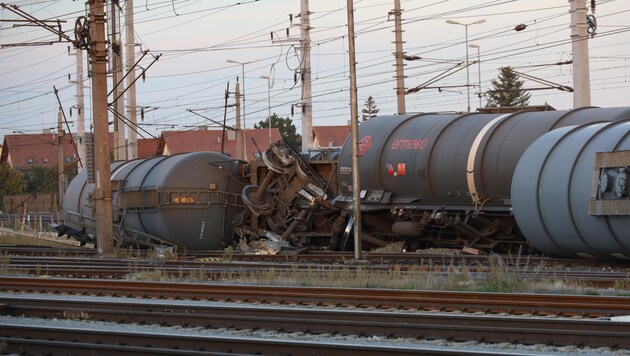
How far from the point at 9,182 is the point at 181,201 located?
5813 centimetres

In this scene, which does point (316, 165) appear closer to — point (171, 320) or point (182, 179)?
point (182, 179)

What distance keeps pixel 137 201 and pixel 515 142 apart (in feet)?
40.0

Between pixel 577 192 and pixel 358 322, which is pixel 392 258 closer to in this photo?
pixel 577 192

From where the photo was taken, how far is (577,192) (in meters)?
17.7

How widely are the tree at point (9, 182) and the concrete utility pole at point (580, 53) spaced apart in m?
62.6

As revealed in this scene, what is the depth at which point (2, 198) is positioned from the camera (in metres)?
81.4

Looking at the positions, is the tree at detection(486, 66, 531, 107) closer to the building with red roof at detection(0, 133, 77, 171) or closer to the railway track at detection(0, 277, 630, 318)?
the building with red roof at detection(0, 133, 77, 171)

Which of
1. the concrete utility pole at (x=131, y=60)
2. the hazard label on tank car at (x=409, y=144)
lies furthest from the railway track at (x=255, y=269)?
the concrete utility pole at (x=131, y=60)

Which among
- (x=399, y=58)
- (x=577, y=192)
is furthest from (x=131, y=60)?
(x=577, y=192)

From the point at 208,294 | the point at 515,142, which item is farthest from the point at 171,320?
the point at 515,142

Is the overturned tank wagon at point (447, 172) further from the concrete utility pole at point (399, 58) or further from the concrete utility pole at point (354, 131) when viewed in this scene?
the concrete utility pole at point (399, 58)

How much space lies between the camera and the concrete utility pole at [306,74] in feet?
119

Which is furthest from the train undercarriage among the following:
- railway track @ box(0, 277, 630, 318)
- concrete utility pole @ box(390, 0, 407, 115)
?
railway track @ box(0, 277, 630, 318)

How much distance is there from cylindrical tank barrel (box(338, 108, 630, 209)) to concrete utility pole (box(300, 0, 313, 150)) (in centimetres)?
1096
